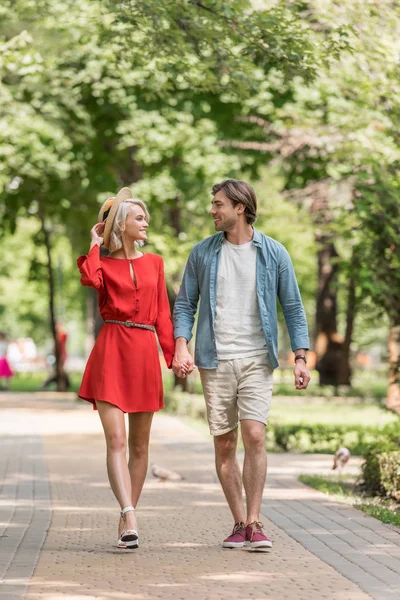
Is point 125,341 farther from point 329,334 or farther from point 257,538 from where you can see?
point 329,334

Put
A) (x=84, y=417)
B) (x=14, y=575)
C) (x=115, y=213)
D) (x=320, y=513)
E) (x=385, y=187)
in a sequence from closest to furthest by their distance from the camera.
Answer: (x=14, y=575), (x=115, y=213), (x=320, y=513), (x=385, y=187), (x=84, y=417)

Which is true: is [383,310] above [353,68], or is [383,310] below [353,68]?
below

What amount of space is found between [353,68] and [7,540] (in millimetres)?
8941

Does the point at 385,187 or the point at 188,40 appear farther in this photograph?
the point at 385,187

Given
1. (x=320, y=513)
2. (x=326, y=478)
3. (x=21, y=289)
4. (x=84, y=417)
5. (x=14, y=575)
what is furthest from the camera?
(x=21, y=289)

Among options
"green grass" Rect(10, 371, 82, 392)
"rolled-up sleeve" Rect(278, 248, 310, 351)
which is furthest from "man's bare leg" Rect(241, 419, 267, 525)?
"green grass" Rect(10, 371, 82, 392)

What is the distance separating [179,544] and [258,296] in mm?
1522

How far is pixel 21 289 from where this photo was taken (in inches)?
2264

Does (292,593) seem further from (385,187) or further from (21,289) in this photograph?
(21,289)

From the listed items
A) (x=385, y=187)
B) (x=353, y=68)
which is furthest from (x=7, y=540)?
→ (x=353, y=68)

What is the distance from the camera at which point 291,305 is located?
284 inches

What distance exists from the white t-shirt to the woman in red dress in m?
0.32

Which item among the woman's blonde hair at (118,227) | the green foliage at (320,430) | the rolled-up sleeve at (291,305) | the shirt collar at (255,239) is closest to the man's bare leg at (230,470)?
the rolled-up sleeve at (291,305)

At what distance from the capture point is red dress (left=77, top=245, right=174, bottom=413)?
703 cm
